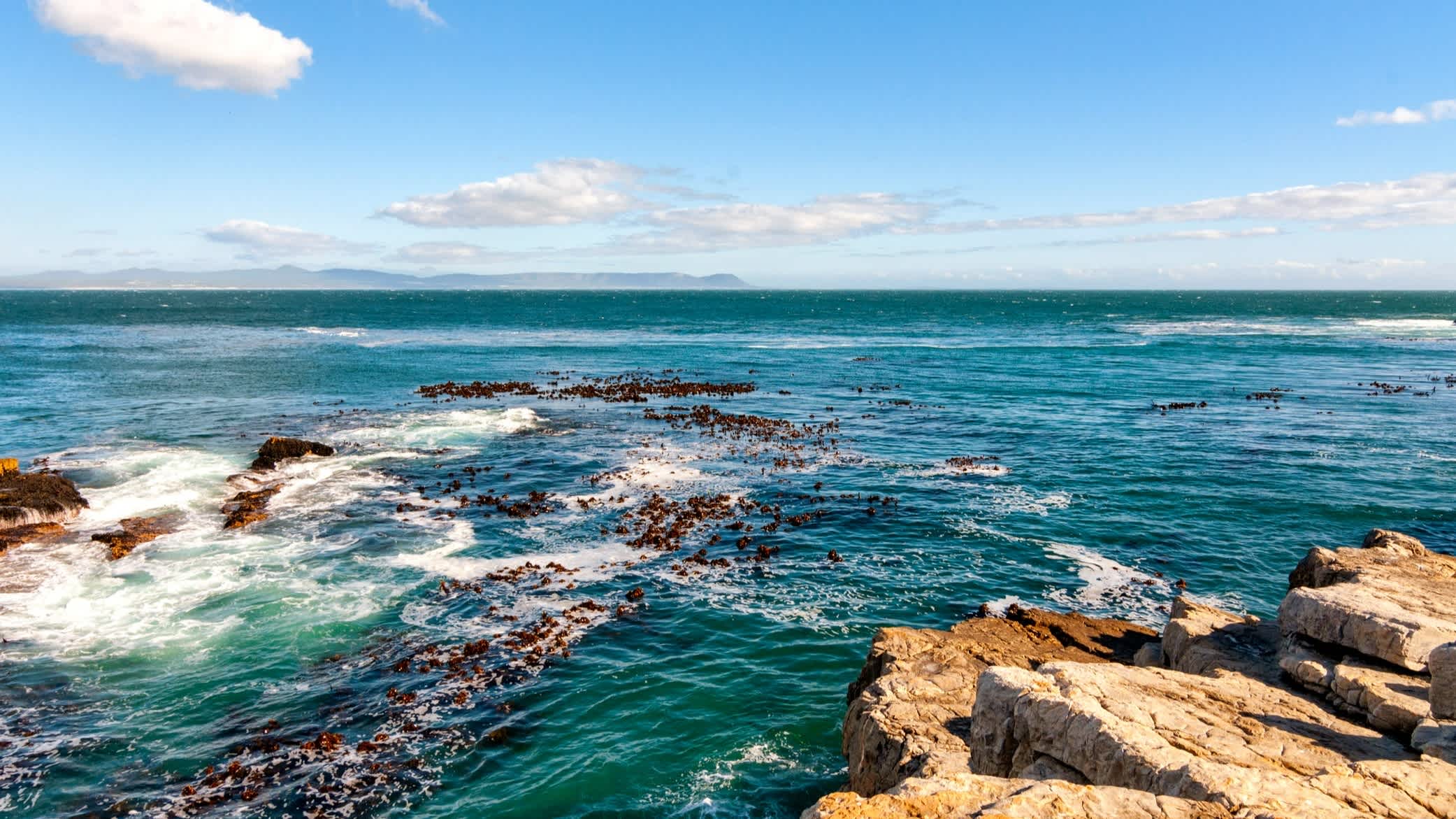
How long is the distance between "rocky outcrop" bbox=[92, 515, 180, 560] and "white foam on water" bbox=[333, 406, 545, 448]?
14.1m

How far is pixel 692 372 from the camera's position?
73688 mm

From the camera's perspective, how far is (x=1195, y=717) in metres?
10.7

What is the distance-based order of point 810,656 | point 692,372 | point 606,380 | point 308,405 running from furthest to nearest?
1. point 692,372
2. point 606,380
3. point 308,405
4. point 810,656

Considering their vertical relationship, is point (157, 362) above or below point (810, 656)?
above

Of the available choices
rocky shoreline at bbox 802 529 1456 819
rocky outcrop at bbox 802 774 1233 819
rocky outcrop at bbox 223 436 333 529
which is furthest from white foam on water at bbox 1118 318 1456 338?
rocky outcrop at bbox 802 774 1233 819

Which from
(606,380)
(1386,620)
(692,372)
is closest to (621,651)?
(1386,620)

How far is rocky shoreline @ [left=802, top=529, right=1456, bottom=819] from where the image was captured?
26.7 feet

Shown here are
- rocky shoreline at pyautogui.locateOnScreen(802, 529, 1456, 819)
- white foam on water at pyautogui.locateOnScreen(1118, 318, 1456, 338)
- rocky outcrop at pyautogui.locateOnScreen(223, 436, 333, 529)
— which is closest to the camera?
rocky shoreline at pyautogui.locateOnScreen(802, 529, 1456, 819)

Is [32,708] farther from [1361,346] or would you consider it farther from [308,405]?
[1361,346]

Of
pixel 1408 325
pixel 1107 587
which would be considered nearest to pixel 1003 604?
pixel 1107 587

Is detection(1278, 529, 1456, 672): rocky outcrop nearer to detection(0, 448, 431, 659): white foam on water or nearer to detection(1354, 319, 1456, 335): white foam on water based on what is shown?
detection(0, 448, 431, 659): white foam on water

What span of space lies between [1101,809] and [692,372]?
219ft

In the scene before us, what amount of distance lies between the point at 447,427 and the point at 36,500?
20.6 m

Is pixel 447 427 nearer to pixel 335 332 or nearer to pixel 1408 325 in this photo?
pixel 335 332
